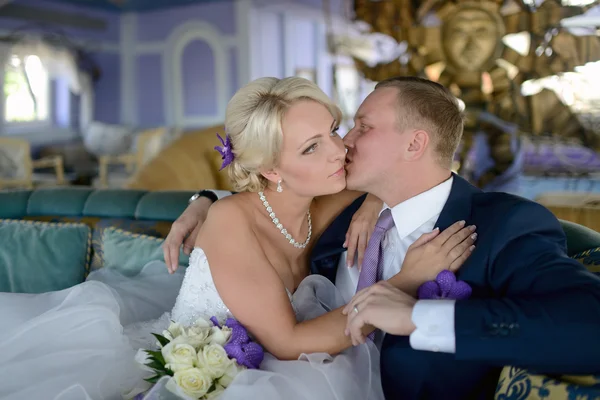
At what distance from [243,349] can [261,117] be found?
605mm

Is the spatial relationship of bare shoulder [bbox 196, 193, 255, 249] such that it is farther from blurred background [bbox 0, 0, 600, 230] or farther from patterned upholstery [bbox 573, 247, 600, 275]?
blurred background [bbox 0, 0, 600, 230]

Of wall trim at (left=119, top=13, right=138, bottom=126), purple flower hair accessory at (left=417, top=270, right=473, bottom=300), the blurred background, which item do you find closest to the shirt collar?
purple flower hair accessory at (left=417, top=270, right=473, bottom=300)

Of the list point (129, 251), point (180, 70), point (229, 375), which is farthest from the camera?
point (180, 70)

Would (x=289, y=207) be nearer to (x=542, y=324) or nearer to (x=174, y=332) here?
(x=174, y=332)

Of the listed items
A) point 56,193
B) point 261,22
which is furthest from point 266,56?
point 56,193

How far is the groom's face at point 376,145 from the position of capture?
63.4 inches

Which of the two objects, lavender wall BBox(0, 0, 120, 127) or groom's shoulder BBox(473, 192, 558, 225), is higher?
lavender wall BBox(0, 0, 120, 127)

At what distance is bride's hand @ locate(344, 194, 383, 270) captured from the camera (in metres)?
1.74

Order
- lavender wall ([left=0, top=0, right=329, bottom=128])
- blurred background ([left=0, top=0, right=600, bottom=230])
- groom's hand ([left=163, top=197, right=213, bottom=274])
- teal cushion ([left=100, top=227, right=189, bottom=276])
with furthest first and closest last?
lavender wall ([left=0, top=0, right=329, bottom=128]) < blurred background ([left=0, top=0, right=600, bottom=230]) < teal cushion ([left=100, top=227, right=189, bottom=276]) < groom's hand ([left=163, top=197, right=213, bottom=274])

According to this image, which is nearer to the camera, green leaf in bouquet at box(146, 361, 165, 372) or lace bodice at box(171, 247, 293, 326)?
green leaf in bouquet at box(146, 361, 165, 372)

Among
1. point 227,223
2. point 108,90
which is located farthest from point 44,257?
point 108,90

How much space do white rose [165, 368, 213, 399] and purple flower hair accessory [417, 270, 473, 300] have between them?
50 cm

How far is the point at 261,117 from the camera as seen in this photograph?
163 cm

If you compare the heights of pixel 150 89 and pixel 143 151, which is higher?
pixel 150 89
